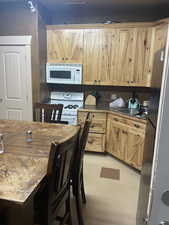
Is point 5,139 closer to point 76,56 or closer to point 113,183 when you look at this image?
point 113,183

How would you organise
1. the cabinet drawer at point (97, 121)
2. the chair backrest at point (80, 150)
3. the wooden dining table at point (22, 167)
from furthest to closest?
A: the cabinet drawer at point (97, 121) → the chair backrest at point (80, 150) → the wooden dining table at point (22, 167)

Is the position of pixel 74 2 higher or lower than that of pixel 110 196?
higher

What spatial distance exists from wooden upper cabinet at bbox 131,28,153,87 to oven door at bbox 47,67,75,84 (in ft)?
3.81

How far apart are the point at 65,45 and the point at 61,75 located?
57 centimetres

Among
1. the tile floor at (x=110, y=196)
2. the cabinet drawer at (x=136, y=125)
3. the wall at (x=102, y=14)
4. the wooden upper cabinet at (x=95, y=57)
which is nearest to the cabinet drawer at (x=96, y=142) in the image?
the tile floor at (x=110, y=196)

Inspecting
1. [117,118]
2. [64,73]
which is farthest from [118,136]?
[64,73]

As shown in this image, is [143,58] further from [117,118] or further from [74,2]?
[74,2]

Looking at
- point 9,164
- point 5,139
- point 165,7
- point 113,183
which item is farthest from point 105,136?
point 165,7

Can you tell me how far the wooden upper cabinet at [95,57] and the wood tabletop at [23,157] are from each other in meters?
1.59

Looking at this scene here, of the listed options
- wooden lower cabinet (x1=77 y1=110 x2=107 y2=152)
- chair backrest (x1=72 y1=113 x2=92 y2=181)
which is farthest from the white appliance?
chair backrest (x1=72 y1=113 x2=92 y2=181)

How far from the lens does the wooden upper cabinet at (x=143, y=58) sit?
3.19 metres

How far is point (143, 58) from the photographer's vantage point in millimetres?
3275

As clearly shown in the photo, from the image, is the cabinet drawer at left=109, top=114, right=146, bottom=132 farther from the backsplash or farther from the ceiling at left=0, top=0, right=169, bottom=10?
the ceiling at left=0, top=0, right=169, bottom=10

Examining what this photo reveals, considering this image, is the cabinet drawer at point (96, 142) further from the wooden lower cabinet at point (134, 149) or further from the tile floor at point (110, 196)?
the wooden lower cabinet at point (134, 149)
